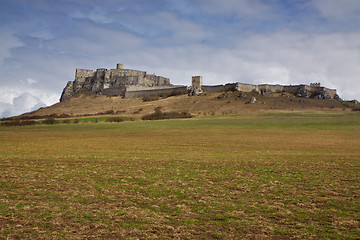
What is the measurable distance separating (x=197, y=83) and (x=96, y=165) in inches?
3266

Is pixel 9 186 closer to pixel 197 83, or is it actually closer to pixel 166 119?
pixel 166 119

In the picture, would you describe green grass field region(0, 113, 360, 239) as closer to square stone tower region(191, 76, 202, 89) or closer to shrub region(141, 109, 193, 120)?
shrub region(141, 109, 193, 120)

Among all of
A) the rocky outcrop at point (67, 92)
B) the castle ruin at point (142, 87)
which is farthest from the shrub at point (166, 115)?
the rocky outcrop at point (67, 92)

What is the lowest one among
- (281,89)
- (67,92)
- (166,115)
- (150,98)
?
(166,115)

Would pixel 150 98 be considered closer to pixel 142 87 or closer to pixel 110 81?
pixel 142 87

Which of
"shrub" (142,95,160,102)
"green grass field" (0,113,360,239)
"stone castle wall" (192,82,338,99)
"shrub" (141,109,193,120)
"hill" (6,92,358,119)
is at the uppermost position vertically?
"stone castle wall" (192,82,338,99)

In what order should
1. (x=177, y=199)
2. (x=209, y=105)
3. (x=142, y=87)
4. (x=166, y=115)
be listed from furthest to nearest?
(x=142, y=87) < (x=209, y=105) < (x=166, y=115) < (x=177, y=199)

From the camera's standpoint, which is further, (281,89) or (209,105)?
(281,89)

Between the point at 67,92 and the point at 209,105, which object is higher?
the point at 67,92

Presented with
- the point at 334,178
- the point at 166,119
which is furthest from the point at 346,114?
the point at 334,178

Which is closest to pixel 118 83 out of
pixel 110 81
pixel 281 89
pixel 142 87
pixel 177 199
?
pixel 110 81

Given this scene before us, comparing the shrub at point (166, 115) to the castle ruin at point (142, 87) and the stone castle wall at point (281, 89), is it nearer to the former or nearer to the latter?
the castle ruin at point (142, 87)

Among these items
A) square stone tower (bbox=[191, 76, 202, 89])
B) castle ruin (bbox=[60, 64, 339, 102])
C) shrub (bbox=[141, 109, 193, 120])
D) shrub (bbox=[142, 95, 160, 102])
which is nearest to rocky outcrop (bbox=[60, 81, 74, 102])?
castle ruin (bbox=[60, 64, 339, 102])

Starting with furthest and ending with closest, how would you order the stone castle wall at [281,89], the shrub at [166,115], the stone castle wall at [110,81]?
1. the stone castle wall at [110,81]
2. the stone castle wall at [281,89]
3. the shrub at [166,115]
